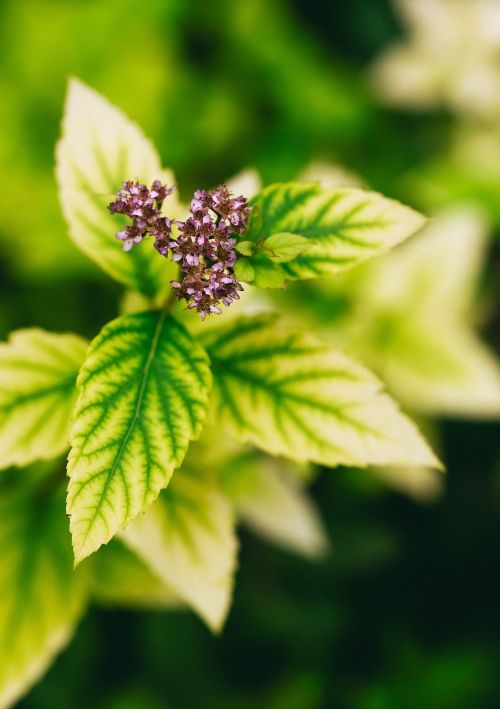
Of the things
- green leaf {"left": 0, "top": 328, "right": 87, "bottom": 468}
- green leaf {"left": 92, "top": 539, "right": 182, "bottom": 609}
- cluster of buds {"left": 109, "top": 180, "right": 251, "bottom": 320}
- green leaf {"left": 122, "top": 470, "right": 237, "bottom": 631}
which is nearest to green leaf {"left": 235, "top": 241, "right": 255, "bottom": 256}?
cluster of buds {"left": 109, "top": 180, "right": 251, "bottom": 320}

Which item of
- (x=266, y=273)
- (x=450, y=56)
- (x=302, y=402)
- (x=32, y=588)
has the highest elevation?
(x=266, y=273)

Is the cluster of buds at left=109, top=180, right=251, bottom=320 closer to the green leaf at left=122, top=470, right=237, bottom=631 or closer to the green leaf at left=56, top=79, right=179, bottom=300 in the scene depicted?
the green leaf at left=56, top=79, right=179, bottom=300

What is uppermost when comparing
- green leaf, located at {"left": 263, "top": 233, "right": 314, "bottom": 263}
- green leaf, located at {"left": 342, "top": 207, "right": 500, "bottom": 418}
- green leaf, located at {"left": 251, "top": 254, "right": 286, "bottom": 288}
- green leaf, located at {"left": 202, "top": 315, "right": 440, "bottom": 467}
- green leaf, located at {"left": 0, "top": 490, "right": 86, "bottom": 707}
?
green leaf, located at {"left": 263, "top": 233, "right": 314, "bottom": 263}

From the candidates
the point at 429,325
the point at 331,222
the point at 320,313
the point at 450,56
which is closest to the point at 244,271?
the point at 331,222

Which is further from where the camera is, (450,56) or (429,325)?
(450,56)

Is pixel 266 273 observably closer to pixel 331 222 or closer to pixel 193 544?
pixel 331 222

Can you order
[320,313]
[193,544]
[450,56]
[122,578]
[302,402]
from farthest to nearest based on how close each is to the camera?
1. [450,56]
2. [320,313]
3. [122,578]
4. [193,544]
5. [302,402]
